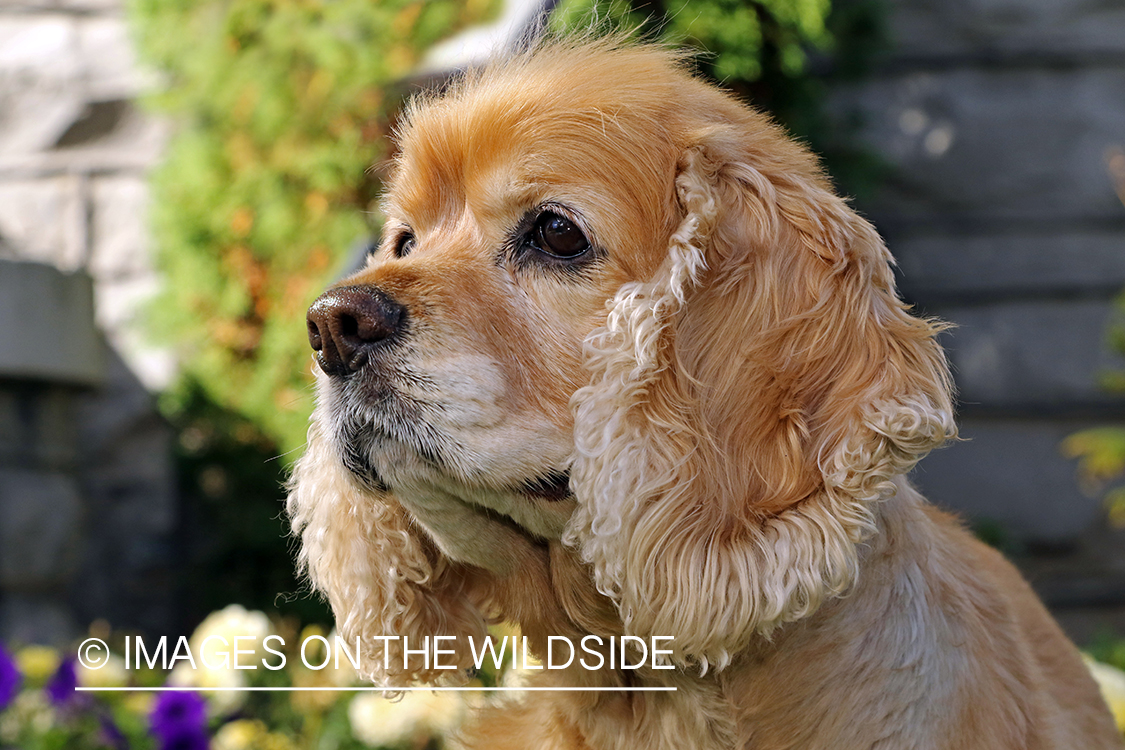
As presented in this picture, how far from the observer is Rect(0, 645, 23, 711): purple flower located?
3.09 metres

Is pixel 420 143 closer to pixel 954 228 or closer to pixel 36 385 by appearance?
pixel 36 385

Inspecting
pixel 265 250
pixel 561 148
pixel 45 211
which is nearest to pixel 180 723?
pixel 561 148

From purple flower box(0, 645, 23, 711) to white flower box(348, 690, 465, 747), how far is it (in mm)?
1024

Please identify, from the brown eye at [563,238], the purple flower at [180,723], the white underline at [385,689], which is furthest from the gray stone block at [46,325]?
the brown eye at [563,238]

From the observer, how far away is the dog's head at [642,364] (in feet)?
5.41

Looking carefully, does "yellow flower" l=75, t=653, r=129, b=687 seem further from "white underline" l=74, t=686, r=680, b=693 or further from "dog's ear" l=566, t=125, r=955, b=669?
"dog's ear" l=566, t=125, r=955, b=669

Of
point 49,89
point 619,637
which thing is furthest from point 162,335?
point 619,637

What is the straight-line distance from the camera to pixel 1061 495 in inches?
253

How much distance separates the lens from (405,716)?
3158 mm

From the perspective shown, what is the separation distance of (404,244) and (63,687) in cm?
196

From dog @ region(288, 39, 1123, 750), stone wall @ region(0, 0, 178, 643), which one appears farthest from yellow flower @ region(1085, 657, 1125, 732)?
stone wall @ region(0, 0, 178, 643)

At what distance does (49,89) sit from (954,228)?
5767 mm

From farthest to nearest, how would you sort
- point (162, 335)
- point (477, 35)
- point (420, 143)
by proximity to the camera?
point (162, 335) → point (477, 35) → point (420, 143)
